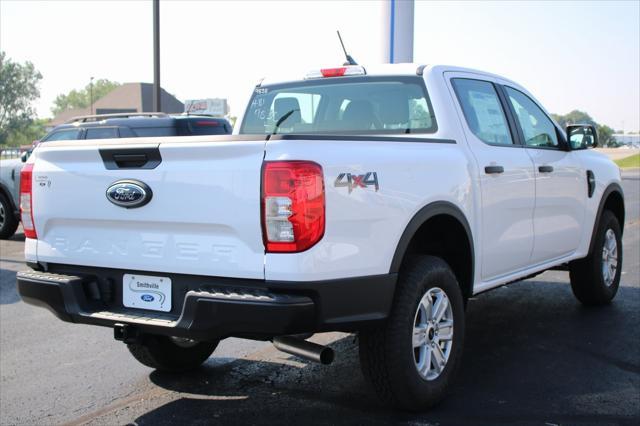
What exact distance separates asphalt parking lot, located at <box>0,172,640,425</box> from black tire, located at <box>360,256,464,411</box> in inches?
5.9

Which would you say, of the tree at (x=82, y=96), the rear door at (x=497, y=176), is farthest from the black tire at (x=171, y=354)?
the tree at (x=82, y=96)

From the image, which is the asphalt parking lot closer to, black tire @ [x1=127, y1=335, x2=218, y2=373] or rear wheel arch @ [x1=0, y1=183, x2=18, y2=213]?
black tire @ [x1=127, y1=335, x2=218, y2=373]

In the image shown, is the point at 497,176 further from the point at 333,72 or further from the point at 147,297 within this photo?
the point at 147,297

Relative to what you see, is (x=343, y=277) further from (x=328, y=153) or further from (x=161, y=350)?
(x=161, y=350)

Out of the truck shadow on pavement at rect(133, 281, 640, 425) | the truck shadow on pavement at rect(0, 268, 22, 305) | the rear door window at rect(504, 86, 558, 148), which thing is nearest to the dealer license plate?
the truck shadow on pavement at rect(133, 281, 640, 425)

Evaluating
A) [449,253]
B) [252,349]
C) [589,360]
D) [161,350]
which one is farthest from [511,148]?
[161,350]

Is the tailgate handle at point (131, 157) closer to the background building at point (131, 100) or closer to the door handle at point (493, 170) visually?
the door handle at point (493, 170)

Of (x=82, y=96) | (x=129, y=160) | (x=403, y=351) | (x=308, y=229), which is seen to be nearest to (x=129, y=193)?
(x=129, y=160)

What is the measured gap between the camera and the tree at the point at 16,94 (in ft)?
332

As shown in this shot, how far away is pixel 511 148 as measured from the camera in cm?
490

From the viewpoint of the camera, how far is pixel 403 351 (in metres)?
3.60

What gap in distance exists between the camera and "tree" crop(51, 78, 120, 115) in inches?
6107

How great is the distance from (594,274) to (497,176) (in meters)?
2.19

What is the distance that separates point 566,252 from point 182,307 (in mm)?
3534
